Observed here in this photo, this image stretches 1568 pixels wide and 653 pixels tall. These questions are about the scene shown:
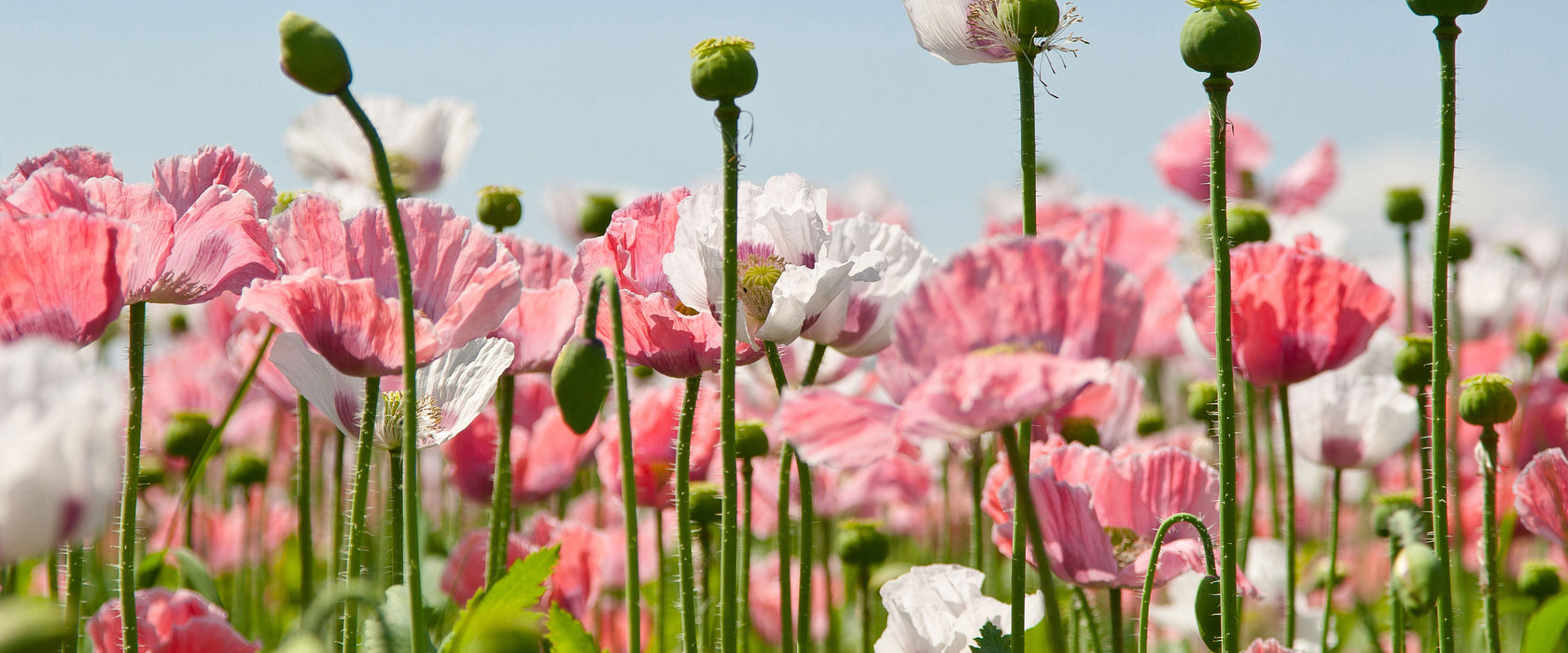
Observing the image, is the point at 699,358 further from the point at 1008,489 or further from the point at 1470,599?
the point at 1470,599

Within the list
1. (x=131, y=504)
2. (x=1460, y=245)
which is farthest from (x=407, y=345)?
(x=1460, y=245)

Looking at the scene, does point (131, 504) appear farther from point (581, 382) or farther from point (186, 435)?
point (186, 435)

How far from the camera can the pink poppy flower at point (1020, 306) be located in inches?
35.4

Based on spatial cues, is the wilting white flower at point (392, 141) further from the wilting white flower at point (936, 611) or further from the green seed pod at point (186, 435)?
the wilting white flower at point (936, 611)

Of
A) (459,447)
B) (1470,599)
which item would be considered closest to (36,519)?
(459,447)

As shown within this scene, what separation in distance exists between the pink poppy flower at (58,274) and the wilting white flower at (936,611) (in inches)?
32.6

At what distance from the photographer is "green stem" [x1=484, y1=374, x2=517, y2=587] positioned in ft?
5.38

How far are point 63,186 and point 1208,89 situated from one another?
1.02 metres

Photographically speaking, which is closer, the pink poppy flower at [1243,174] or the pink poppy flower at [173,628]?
the pink poppy flower at [173,628]

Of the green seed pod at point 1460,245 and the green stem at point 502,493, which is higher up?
the green seed pod at point 1460,245

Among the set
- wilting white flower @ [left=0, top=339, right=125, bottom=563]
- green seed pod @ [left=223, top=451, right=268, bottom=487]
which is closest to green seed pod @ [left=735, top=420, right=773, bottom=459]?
wilting white flower @ [left=0, top=339, right=125, bottom=563]

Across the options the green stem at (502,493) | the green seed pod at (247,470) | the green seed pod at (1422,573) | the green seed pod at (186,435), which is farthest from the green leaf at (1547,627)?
the green seed pod at (247,470)

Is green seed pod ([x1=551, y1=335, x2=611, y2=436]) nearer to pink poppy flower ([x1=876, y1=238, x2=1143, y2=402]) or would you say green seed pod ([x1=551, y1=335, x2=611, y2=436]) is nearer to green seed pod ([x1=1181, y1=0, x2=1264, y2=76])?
pink poppy flower ([x1=876, y1=238, x2=1143, y2=402])

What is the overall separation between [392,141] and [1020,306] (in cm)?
259
